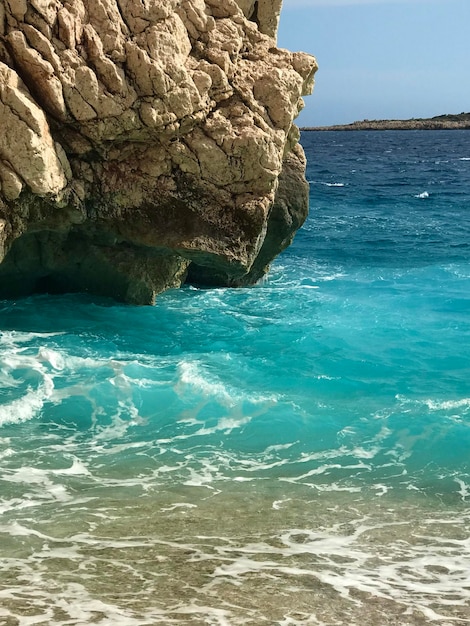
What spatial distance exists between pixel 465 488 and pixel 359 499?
172 centimetres

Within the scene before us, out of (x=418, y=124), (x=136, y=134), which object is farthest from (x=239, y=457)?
(x=418, y=124)

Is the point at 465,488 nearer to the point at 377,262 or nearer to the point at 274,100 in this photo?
the point at 274,100

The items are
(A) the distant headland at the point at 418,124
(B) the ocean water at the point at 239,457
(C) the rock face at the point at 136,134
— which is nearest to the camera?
(B) the ocean water at the point at 239,457

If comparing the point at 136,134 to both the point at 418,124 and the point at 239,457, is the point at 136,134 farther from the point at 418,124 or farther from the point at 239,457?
the point at 418,124

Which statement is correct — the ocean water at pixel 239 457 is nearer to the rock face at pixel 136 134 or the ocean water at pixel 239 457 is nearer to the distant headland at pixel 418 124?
the rock face at pixel 136 134

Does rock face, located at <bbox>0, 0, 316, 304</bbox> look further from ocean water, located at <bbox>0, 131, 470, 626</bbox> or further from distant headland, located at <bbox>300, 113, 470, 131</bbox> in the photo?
distant headland, located at <bbox>300, 113, 470, 131</bbox>

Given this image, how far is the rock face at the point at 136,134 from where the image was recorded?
15.2 m

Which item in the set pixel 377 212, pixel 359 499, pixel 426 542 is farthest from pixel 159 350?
pixel 377 212

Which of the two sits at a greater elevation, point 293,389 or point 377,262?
point 377,262

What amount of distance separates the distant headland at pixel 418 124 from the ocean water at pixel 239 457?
135692mm

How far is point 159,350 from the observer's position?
1742 centimetres

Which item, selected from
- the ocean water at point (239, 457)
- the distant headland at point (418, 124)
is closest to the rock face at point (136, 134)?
the ocean water at point (239, 457)

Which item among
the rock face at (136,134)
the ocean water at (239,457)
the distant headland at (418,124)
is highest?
the distant headland at (418,124)

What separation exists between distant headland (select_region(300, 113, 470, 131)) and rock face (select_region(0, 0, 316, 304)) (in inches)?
5352
